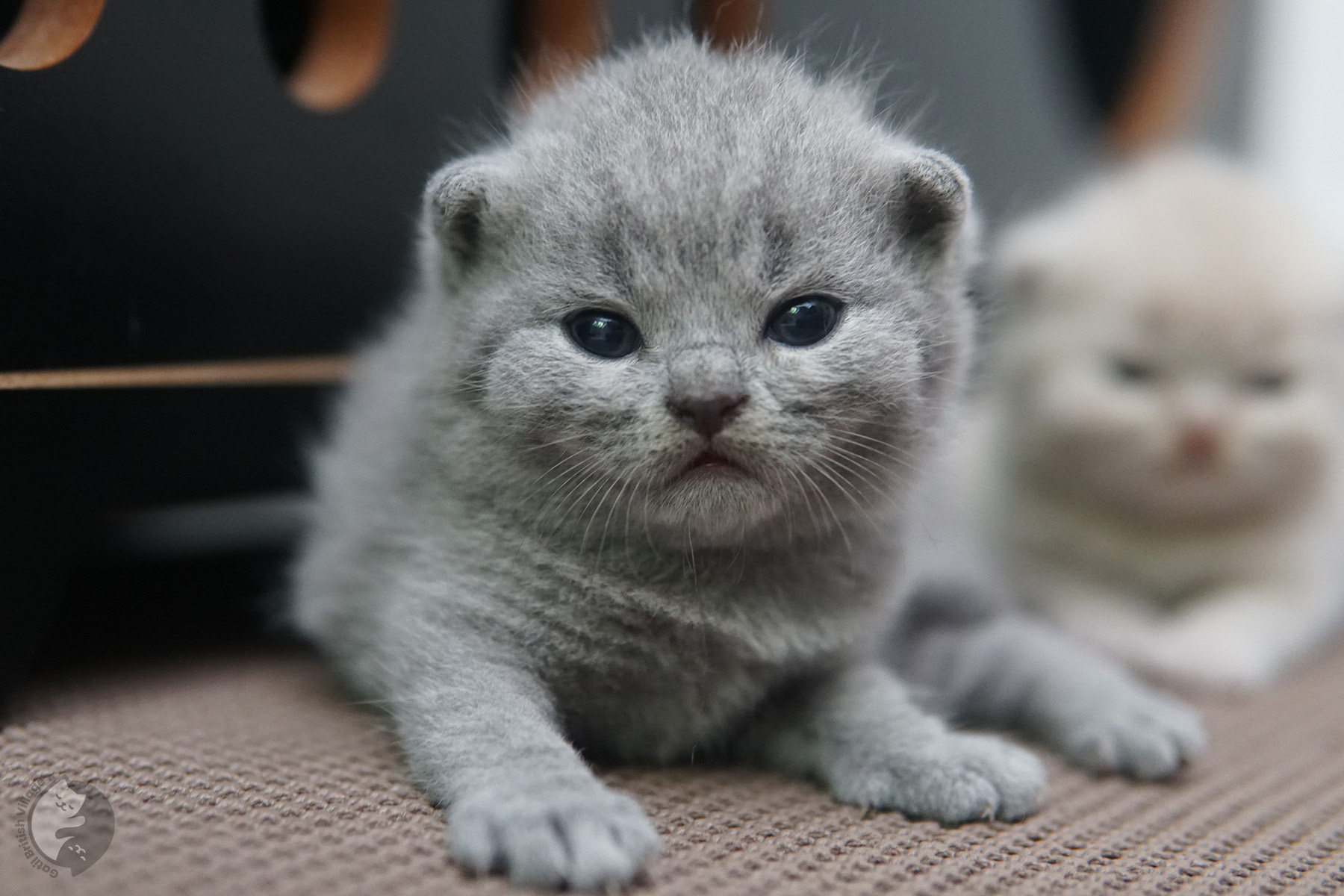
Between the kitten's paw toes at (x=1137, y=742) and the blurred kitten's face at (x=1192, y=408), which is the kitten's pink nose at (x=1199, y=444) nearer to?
the blurred kitten's face at (x=1192, y=408)

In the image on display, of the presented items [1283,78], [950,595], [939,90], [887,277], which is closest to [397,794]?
[887,277]

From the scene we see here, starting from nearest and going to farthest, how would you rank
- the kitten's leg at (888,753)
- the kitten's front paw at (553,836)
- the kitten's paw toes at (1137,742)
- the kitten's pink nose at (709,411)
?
the kitten's front paw at (553,836)
the kitten's pink nose at (709,411)
the kitten's leg at (888,753)
the kitten's paw toes at (1137,742)

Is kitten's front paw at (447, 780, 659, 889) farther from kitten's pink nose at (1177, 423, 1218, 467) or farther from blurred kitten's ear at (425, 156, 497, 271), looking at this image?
kitten's pink nose at (1177, 423, 1218, 467)

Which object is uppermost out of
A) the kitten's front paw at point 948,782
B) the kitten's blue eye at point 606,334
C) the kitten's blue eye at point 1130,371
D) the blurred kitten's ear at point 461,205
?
the kitten's blue eye at point 1130,371

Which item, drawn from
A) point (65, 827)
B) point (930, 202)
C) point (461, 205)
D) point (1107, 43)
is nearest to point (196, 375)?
point (461, 205)

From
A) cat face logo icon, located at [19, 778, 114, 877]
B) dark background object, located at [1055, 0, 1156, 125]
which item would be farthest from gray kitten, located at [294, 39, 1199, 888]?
dark background object, located at [1055, 0, 1156, 125]

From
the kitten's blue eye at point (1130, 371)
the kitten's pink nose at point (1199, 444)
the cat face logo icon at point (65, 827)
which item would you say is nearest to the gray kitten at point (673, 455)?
the cat face logo icon at point (65, 827)
